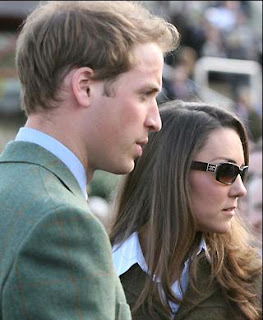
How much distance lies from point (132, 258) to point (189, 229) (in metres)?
0.22

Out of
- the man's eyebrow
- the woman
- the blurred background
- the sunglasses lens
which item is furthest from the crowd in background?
the man's eyebrow

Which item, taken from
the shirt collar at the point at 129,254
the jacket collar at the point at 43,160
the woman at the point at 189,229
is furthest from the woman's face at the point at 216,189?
the jacket collar at the point at 43,160

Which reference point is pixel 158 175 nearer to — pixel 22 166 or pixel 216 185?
pixel 216 185

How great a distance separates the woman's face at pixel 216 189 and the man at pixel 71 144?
99 centimetres

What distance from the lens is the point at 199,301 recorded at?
299cm

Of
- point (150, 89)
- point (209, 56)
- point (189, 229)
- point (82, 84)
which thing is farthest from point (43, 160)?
point (209, 56)

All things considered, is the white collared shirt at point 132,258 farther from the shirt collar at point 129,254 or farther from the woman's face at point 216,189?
the woman's face at point 216,189

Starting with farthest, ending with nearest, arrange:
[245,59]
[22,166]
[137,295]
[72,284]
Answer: [245,59] < [137,295] < [22,166] < [72,284]

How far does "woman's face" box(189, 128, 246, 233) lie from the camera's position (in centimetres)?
303

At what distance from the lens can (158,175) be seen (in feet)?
10.3

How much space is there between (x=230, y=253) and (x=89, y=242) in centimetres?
135

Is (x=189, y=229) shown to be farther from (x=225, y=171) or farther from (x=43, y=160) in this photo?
(x=43, y=160)

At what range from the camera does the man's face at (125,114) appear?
6.53 ft

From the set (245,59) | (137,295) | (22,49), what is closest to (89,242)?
(22,49)
